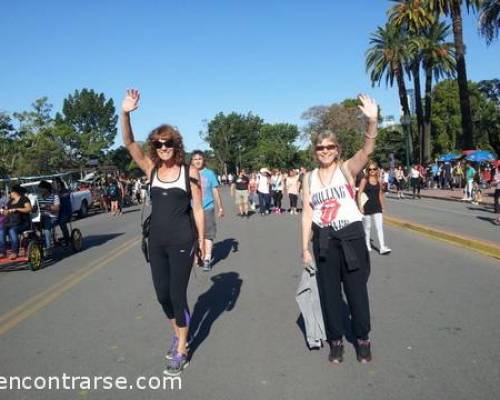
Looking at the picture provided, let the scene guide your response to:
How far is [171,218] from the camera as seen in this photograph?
3.96m

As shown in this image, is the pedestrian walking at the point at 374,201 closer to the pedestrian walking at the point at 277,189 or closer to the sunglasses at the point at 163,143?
the sunglasses at the point at 163,143

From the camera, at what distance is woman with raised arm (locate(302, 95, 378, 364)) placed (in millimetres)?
3916

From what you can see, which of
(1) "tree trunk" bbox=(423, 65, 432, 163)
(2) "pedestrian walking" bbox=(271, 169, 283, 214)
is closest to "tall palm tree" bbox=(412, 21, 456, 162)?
(1) "tree trunk" bbox=(423, 65, 432, 163)

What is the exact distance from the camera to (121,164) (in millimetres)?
91312

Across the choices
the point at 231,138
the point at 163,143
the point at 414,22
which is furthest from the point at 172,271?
the point at 231,138

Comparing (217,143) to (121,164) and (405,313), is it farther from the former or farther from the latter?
(405,313)

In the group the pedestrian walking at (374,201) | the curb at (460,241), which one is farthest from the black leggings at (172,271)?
the curb at (460,241)

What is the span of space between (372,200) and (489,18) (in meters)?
22.0

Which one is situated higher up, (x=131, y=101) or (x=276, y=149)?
(x=276, y=149)

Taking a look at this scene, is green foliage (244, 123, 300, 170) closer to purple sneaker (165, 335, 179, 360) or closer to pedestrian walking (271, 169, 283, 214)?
pedestrian walking (271, 169, 283, 214)

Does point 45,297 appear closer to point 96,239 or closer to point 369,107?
point 369,107

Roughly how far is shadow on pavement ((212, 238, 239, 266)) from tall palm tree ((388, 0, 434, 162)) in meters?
29.4

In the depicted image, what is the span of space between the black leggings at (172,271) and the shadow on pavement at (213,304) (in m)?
0.66

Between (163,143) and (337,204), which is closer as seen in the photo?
(337,204)
